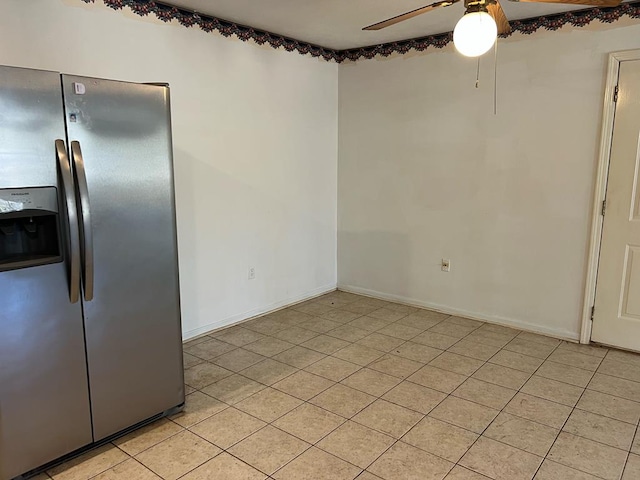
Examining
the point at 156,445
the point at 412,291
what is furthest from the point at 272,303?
the point at 156,445

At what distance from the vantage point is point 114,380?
7.23 ft

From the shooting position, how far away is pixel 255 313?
4.12 metres

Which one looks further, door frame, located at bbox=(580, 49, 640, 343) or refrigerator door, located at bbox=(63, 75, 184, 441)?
door frame, located at bbox=(580, 49, 640, 343)

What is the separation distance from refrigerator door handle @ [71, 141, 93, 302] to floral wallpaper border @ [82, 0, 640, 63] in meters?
1.42

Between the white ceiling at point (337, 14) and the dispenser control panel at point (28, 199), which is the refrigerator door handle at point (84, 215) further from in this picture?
the white ceiling at point (337, 14)

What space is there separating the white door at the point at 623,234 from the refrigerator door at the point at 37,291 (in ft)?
11.3

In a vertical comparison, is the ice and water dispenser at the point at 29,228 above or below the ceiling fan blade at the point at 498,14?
below

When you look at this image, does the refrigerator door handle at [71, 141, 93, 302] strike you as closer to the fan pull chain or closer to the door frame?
the fan pull chain

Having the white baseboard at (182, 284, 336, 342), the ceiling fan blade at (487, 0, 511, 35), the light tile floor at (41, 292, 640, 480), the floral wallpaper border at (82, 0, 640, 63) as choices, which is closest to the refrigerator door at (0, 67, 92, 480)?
the light tile floor at (41, 292, 640, 480)

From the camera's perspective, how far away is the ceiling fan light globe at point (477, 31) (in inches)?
71.3

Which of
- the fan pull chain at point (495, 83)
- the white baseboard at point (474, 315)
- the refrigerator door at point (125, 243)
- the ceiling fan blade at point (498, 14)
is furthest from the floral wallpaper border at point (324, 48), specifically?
the white baseboard at point (474, 315)

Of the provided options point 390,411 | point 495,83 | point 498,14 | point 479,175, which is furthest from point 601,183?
point 390,411

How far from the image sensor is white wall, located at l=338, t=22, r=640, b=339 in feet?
11.1

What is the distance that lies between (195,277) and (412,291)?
6.76ft
